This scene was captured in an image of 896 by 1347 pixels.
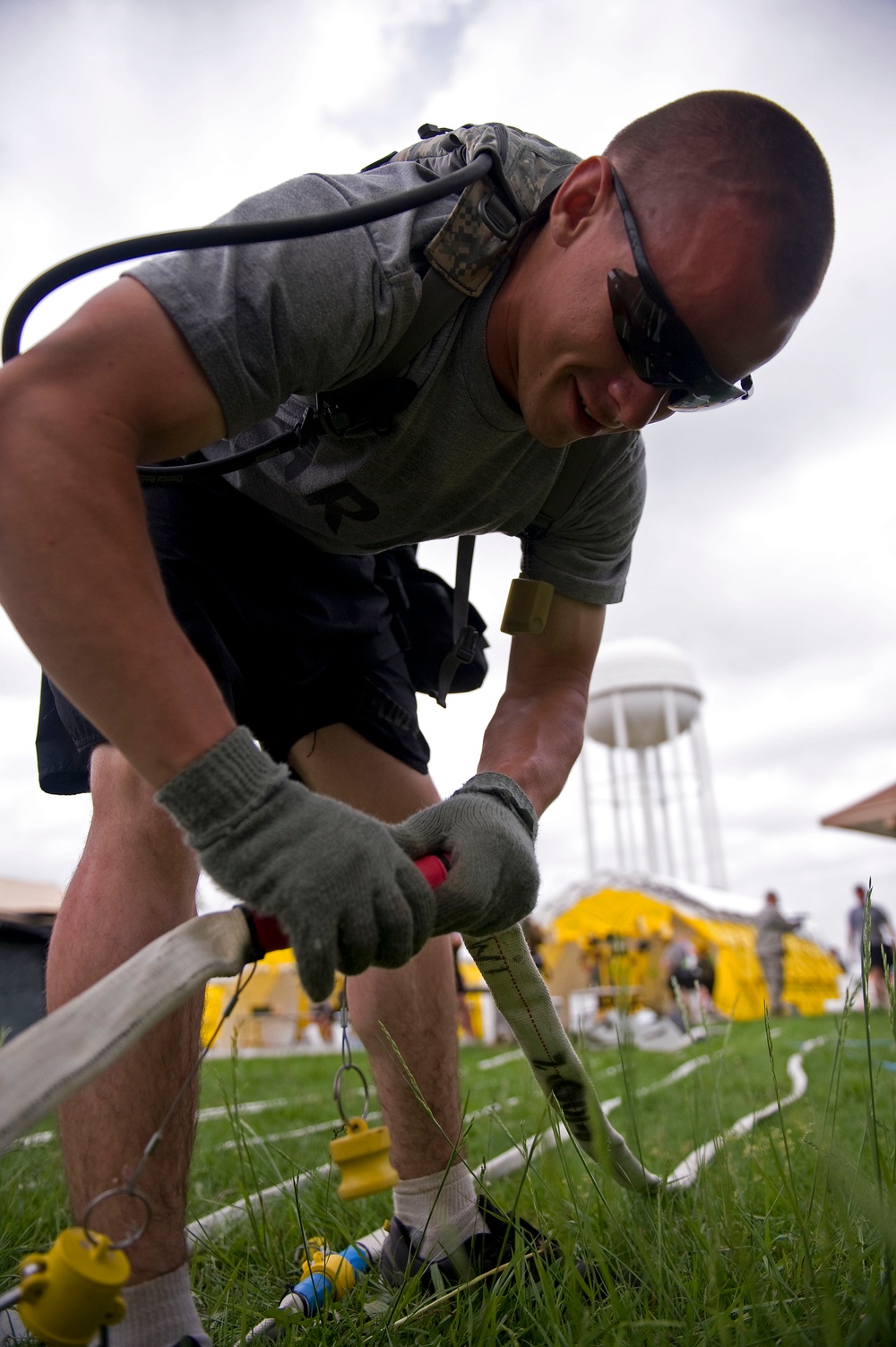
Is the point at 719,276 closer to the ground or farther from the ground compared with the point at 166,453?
farther from the ground

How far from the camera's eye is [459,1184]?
1.71 m

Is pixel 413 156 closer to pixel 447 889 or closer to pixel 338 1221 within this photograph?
pixel 447 889

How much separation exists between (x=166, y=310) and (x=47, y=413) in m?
0.20

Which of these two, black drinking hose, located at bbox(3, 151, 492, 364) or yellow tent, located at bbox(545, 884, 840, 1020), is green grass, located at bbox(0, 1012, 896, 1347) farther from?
yellow tent, located at bbox(545, 884, 840, 1020)

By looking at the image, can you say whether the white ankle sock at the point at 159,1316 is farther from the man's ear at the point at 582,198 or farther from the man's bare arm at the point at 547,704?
the man's ear at the point at 582,198

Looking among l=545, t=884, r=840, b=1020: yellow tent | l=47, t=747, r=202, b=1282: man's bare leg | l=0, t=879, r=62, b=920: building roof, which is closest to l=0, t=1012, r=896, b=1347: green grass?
l=47, t=747, r=202, b=1282: man's bare leg

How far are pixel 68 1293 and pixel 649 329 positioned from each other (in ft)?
4.42

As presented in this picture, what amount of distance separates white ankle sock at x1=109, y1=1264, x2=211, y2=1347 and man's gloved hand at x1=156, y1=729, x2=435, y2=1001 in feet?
1.69

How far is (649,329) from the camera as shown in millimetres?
1424

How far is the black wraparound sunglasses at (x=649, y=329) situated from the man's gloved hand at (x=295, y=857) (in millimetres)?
841

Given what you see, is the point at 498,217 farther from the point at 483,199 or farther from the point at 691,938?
the point at 691,938

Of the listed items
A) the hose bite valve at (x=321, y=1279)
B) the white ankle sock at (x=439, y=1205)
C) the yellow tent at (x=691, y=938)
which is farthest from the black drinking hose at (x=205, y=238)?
the yellow tent at (x=691, y=938)

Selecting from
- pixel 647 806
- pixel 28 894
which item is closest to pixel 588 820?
pixel 647 806

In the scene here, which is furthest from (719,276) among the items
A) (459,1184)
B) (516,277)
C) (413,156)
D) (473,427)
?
(459,1184)
